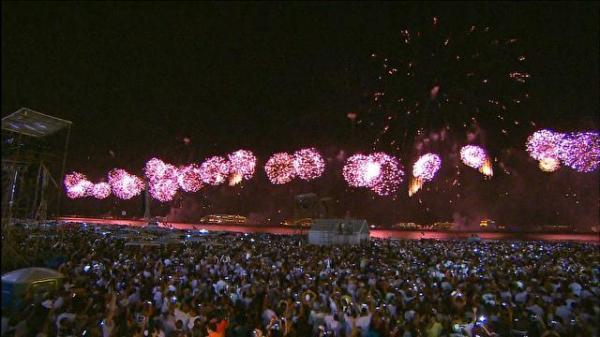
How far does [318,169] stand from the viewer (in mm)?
44906

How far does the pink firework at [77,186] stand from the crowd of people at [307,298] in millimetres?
50504

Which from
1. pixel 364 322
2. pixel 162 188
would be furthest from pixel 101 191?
pixel 364 322

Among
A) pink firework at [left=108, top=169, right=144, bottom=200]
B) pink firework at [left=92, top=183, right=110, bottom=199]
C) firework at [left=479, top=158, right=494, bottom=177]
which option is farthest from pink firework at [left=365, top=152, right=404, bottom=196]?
pink firework at [left=92, top=183, right=110, bottom=199]

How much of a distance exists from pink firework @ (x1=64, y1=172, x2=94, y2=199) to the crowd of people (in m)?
50.5

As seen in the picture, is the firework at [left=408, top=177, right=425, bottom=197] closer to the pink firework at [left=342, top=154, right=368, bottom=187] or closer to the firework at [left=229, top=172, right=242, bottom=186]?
the pink firework at [left=342, top=154, right=368, bottom=187]

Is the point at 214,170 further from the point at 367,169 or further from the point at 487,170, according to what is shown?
the point at 487,170

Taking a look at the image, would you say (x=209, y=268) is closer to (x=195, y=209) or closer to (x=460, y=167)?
(x=460, y=167)

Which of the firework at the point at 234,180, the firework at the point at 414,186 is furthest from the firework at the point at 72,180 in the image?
the firework at the point at 414,186

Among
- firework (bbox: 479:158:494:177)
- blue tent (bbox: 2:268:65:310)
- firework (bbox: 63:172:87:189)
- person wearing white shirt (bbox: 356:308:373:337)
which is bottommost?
person wearing white shirt (bbox: 356:308:373:337)

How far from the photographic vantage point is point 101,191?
6731cm

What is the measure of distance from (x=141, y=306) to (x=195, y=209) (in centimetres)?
5616

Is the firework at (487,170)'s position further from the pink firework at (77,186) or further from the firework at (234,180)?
the pink firework at (77,186)

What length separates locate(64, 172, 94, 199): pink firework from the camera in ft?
200

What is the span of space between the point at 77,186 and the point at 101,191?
4.74 meters
